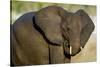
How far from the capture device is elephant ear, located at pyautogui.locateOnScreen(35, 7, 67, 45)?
209cm

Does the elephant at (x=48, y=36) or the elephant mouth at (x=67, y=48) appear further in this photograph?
the elephant mouth at (x=67, y=48)

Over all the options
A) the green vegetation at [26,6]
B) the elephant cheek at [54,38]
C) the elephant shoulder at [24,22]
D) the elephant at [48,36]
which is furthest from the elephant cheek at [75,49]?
the elephant shoulder at [24,22]

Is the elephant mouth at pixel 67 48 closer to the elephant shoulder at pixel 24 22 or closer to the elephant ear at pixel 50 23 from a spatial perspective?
the elephant ear at pixel 50 23

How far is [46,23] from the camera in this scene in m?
2.11

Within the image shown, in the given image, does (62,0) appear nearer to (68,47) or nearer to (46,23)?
(46,23)

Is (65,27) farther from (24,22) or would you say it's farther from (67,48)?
(24,22)

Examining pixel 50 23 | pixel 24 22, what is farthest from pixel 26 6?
pixel 50 23

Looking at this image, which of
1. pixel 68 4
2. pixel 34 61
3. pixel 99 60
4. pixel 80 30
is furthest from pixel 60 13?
pixel 99 60

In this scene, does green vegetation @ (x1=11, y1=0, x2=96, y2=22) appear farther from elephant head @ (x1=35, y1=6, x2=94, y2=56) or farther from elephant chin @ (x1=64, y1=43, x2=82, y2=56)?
elephant chin @ (x1=64, y1=43, x2=82, y2=56)

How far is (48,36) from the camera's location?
6.92ft

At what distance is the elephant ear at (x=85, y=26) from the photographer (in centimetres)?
226

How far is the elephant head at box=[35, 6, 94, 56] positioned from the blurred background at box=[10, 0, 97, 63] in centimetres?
5
